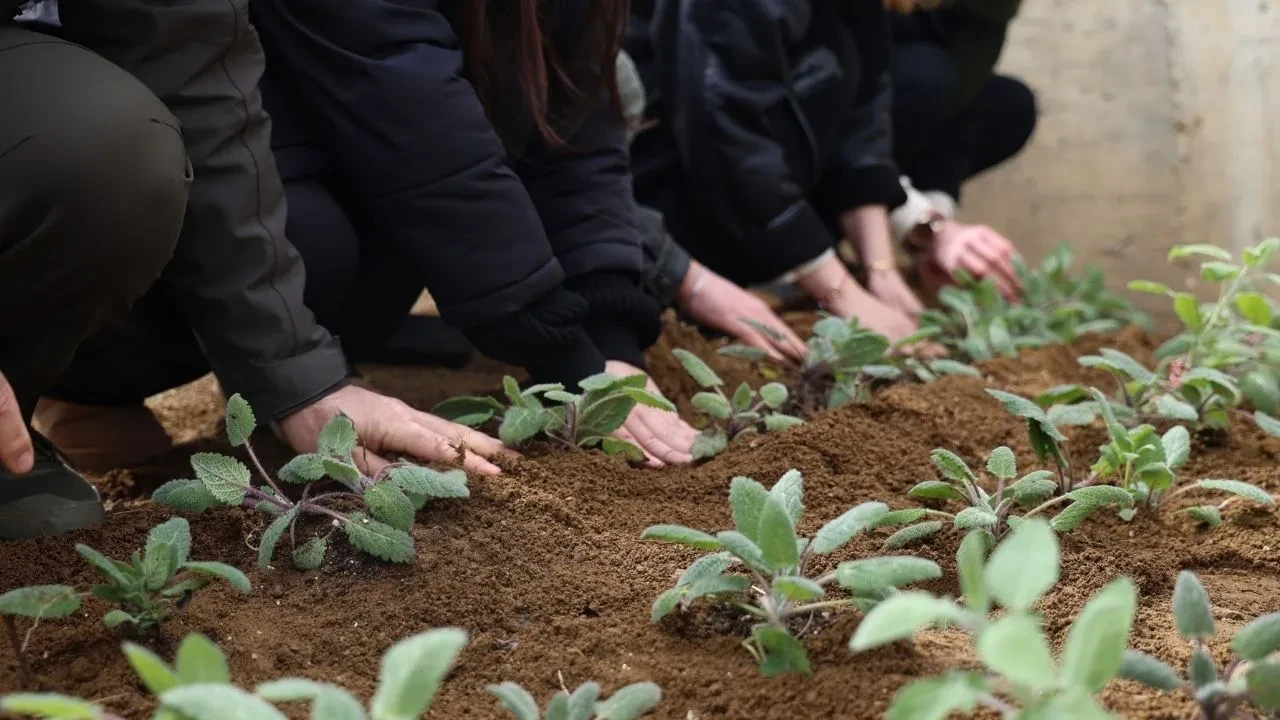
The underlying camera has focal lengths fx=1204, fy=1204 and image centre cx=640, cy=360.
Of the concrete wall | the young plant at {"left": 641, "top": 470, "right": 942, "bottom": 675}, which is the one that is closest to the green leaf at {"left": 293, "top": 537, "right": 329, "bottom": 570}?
the young plant at {"left": 641, "top": 470, "right": 942, "bottom": 675}

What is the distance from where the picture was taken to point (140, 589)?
0.95 m

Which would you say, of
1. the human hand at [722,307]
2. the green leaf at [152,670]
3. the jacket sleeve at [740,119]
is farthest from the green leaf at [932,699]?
the jacket sleeve at [740,119]

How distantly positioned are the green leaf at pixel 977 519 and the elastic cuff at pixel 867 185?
1388 mm

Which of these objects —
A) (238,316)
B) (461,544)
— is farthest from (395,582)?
(238,316)

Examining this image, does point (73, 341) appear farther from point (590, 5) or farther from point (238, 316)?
point (590, 5)

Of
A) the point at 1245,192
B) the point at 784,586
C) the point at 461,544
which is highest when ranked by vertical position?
the point at 784,586

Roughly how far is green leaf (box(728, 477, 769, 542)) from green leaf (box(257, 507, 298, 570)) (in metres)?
0.41

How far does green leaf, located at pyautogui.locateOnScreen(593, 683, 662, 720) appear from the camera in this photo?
80cm

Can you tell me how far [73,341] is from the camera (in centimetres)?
123

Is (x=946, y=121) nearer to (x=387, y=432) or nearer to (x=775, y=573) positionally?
(x=387, y=432)

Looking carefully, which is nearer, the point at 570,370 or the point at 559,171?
the point at 570,370

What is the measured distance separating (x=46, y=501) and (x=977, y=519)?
2.99ft

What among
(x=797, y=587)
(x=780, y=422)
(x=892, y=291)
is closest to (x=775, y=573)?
(x=797, y=587)

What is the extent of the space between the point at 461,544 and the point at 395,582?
0.08 m
